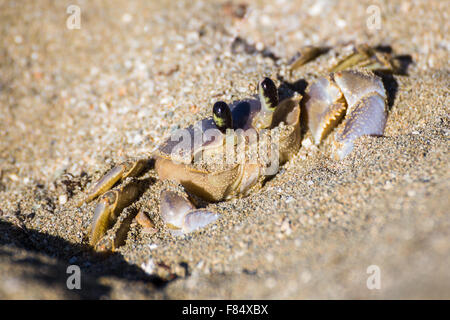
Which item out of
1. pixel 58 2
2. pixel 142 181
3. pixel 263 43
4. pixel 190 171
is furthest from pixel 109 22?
pixel 190 171

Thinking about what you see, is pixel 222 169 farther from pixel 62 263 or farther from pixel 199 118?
pixel 62 263

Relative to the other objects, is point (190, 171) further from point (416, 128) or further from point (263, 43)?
point (263, 43)

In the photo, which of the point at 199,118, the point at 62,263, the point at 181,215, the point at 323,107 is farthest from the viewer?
the point at 323,107

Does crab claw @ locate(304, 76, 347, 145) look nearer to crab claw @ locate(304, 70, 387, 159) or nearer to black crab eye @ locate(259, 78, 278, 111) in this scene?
crab claw @ locate(304, 70, 387, 159)

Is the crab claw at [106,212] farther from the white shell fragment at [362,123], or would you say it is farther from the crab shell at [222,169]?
the white shell fragment at [362,123]

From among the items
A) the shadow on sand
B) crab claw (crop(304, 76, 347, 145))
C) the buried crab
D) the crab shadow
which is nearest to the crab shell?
the buried crab

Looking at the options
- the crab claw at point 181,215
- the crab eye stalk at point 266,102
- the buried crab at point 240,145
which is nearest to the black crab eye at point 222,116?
the buried crab at point 240,145

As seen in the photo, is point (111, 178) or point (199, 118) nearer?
point (111, 178)

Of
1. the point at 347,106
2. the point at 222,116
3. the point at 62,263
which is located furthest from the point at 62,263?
the point at 347,106
